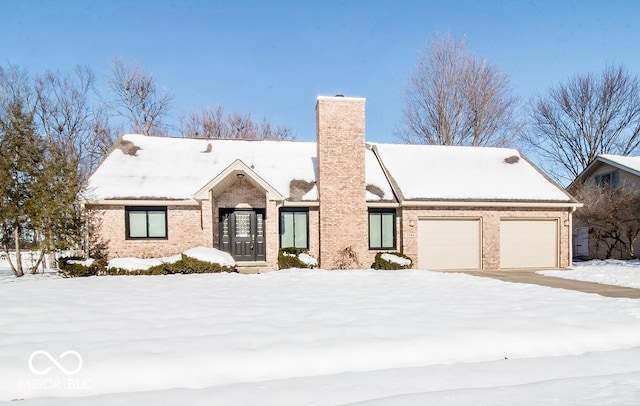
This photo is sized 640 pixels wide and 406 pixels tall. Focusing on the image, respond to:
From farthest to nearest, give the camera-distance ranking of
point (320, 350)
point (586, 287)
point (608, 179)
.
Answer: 1. point (608, 179)
2. point (586, 287)
3. point (320, 350)

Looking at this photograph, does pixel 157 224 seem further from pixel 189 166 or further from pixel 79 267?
pixel 189 166

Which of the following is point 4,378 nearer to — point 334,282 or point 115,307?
point 115,307

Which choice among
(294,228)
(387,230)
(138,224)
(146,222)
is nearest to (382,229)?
(387,230)

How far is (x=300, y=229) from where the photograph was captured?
576 inches

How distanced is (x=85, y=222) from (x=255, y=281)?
24.8 feet

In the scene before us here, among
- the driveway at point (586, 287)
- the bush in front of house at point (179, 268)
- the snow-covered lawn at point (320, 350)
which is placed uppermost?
the snow-covered lawn at point (320, 350)

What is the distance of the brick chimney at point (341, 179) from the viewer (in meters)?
14.2

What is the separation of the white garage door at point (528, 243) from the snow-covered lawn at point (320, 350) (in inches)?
317

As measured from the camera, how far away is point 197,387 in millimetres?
3680

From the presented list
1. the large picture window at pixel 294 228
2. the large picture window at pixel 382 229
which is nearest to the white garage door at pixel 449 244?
the large picture window at pixel 382 229

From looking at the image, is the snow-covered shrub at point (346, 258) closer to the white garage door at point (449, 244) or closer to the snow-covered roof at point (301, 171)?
the snow-covered roof at point (301, 171)

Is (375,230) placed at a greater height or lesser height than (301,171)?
lesser

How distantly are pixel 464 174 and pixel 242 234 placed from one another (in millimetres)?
10537

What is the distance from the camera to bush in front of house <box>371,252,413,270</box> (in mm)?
13391
